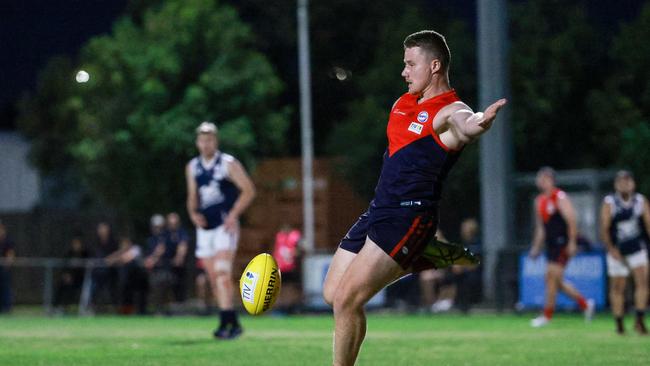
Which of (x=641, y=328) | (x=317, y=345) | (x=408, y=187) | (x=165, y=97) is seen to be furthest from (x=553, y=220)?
(x=165, y=97)

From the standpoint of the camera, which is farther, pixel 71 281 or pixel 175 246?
pixel 71 281

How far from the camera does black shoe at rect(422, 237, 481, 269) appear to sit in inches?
358

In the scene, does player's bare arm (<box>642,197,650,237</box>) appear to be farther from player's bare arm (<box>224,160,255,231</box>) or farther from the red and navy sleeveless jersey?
player's bare arm (<box>224,160,255,231</box>)

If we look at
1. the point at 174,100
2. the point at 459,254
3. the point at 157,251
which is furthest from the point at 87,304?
the point at 459,254

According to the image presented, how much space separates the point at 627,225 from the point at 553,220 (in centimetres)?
346

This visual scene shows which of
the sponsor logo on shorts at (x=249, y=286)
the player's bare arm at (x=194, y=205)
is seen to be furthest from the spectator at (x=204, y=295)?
the sponsor logo on shorts at (x=249, y=286)

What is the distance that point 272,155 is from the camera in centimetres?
4594

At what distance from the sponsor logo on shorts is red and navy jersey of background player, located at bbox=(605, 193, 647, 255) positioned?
27.8ft

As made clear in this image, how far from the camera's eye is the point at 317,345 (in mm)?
14617

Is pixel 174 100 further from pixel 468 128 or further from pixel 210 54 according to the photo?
pixel 468 128

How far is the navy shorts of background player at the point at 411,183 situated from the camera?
876 cm

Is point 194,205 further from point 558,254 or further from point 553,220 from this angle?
point 558,254

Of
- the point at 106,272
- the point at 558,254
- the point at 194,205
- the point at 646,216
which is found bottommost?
the point at 106,272

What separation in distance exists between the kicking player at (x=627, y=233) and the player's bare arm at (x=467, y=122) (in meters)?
9.06
